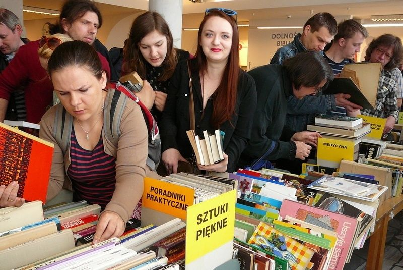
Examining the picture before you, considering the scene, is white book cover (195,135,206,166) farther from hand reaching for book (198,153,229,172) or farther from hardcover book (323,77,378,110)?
hardcover book (323,77,378,110)

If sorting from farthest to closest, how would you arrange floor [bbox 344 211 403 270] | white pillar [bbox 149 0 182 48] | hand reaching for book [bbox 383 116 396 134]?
1. white pillar [bbox 149 0 182 48]
2. hand reaching for book [bbox 383 116 396 134]
3. floor [bbox 344 211 403 270]

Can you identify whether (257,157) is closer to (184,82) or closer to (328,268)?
(184,82)

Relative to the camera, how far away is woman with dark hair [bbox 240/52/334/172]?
7.62 ft

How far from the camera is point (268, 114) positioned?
2.36 meters

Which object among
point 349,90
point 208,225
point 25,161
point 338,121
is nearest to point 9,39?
point 25,161

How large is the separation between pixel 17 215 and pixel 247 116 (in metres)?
1.28

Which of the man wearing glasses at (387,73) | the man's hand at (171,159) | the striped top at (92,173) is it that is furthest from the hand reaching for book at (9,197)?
the man wearing glasses at (387,73)

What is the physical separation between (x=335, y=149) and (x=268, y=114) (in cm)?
58

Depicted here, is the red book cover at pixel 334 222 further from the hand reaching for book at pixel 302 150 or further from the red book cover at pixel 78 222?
the hand reaching for book at pixel 302 150

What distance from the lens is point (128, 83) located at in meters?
1.92

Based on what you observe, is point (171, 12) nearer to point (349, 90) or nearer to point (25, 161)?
point (349, 90)

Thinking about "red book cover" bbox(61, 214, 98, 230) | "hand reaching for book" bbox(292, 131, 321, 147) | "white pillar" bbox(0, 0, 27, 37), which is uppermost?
"white pillar" bbox(0, 0, 27, 37)

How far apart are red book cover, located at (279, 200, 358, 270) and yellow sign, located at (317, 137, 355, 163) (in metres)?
1.13

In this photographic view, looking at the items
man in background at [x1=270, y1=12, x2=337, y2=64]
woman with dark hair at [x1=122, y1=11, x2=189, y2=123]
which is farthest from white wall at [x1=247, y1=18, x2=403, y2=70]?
woman with dark hair at [x1=122, y1=11, x2=189, y2=123]
